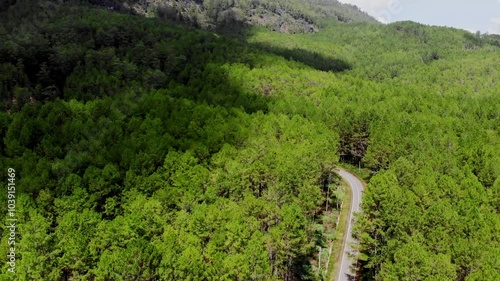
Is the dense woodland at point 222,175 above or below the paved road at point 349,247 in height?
above

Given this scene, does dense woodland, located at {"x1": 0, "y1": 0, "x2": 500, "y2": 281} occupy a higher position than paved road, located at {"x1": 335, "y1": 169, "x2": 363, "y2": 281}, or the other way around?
dense woodland, located at {"x1": 0, "y1": 0, "x2": 500, "y2": 281}

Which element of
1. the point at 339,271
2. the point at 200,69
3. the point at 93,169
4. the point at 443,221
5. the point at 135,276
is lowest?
the point at 339,271

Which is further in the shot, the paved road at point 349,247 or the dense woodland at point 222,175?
the paved road at point 349,247

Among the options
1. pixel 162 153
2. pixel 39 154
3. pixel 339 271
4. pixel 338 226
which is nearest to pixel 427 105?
pixel 338 226

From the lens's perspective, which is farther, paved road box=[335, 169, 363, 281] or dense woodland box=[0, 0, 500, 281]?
paved road box=[335, 169, 363, 281]

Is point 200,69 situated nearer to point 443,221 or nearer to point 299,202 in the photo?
point 299,202

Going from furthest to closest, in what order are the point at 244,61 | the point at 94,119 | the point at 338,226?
1. the point at 244,61
2. the point at 94,119
3. the point at 338,226

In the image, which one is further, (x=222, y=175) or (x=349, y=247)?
(x=349, y=247)

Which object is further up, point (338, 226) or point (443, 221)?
point (443, 221)
